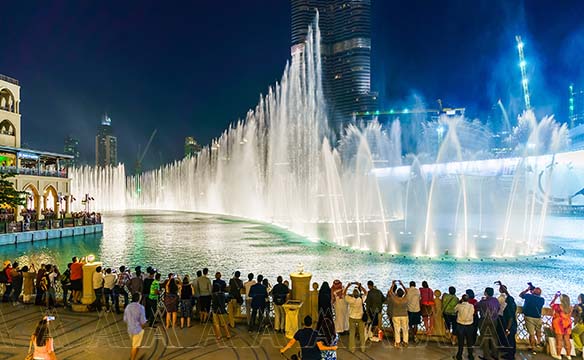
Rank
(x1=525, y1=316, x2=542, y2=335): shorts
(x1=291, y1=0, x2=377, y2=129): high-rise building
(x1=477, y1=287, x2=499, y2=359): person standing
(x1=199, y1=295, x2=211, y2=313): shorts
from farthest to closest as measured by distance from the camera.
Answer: (x1=291, y1=0, x2=377, y2=129): high-rise building → (x1=199, y1=295, x2=211, y2=313): shorts → (x1=525, y1=316, x2=542, y2=335): shorts → (x1=477, y1=287, x2=499, y2=359): person standing

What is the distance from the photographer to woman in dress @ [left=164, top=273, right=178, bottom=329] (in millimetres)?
9922

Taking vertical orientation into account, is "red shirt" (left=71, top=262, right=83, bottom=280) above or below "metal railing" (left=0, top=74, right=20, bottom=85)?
below

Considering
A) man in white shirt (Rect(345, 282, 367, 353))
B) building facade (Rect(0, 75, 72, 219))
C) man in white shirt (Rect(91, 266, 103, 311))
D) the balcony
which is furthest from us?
building facade (Rect(0, 75, 72, 219))

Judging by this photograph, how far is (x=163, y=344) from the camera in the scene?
891cm

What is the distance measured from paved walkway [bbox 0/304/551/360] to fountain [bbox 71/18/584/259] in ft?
50.7

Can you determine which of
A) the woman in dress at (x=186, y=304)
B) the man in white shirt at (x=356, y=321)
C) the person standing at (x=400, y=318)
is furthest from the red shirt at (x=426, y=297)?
the woman in dress at (x=186, y=304)

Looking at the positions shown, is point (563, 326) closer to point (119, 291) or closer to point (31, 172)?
point (119, 291)

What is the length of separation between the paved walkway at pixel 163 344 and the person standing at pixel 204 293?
0.34 meters

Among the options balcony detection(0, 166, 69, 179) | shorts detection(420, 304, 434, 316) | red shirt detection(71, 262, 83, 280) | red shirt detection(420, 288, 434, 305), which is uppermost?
balcony detection(0, 166, 69, 179)

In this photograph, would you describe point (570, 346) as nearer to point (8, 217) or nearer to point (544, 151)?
point (8, 217)

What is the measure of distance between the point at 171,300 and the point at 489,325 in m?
6.97

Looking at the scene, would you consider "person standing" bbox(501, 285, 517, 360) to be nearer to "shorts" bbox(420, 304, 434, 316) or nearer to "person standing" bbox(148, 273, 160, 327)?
"shorts" bbox(420, 304, 434, 316)

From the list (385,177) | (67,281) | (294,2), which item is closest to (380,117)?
(294,2)

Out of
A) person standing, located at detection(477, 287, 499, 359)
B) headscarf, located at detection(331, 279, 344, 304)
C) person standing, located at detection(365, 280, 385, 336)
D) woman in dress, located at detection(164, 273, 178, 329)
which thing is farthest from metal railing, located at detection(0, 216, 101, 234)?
person standing, located at detection(477, 287, 499, 359)
